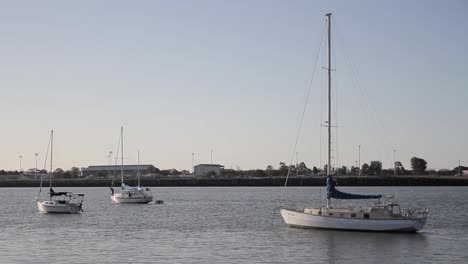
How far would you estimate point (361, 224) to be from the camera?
55.5 meters

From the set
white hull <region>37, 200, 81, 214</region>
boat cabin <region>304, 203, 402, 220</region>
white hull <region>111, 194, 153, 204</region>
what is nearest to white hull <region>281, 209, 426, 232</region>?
boat cabin <region>304, 203, 402, 220</region>

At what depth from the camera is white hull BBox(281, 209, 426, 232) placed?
5494 centimetres

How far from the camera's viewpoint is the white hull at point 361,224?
180 ft

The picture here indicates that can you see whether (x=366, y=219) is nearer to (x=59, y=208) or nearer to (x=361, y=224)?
(x=361, y=224)

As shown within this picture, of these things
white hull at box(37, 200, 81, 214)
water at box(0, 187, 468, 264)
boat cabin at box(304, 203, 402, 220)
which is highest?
boat cabin at box(304, 203, 402, 220)

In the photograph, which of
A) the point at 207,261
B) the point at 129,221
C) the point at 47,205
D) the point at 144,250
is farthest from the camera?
the point at 47,205

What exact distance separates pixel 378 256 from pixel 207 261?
1084 centimetres

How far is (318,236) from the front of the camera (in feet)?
179

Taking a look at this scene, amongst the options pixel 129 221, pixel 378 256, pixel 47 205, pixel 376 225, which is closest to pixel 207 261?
pixel 378 256

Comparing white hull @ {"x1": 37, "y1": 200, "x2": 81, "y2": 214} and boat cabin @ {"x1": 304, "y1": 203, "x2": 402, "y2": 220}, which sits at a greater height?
boat cabin @ {"x1": 304, "y1": 203, "x2": 402, "y2": 220}

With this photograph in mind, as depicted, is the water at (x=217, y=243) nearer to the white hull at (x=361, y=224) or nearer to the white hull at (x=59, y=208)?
the white hull at (x=361, y=224)

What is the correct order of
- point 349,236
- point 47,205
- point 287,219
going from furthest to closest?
1. point 47,205
2. point 287,219
3. point 349,236

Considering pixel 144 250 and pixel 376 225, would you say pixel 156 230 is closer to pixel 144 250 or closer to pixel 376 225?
pixel 144 250

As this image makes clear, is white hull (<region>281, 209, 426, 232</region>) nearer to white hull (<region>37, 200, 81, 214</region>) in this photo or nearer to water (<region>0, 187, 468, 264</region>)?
water (<region>0, 187, 468, 264</region>)
